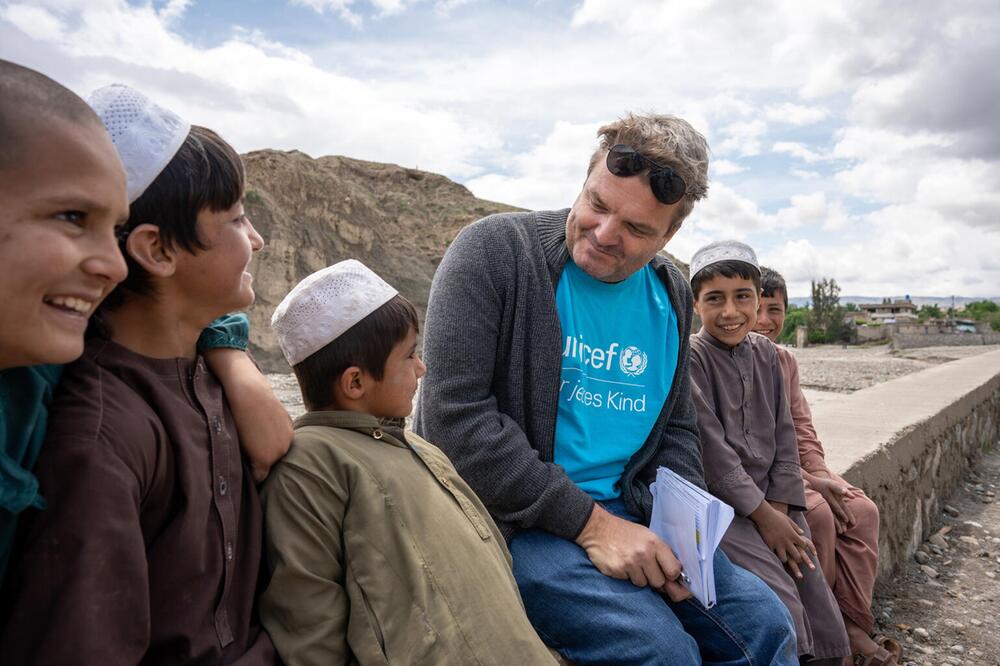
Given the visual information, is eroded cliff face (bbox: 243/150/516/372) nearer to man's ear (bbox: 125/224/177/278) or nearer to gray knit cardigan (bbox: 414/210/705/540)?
gray knit cardigan (bbox: 414/210/705/540)

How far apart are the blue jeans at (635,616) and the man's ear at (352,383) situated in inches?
24.4

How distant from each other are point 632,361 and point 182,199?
1.35m

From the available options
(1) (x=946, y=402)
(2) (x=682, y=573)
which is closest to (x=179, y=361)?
(2) (x=682, y=573)

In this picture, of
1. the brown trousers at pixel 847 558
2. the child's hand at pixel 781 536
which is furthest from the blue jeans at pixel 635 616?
the brown trousers at pixel 847 558

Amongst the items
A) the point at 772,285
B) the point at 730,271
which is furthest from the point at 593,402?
the point at 772,285

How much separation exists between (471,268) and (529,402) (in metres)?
0.40

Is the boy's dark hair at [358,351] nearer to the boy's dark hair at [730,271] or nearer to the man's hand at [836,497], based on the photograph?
the boy's dark hair at [730,271]

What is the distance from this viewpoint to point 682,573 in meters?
1.83

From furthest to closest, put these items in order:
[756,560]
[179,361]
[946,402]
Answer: [946,402] → [756,560] → [179,361]

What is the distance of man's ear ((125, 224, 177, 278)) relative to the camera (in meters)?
1.10

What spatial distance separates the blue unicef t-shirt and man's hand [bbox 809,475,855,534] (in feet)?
3.43

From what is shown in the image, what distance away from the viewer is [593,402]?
203 cm

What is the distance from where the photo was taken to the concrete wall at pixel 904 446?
12.1 feet

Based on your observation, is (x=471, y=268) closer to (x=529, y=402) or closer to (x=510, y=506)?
(x=529, y=402)
